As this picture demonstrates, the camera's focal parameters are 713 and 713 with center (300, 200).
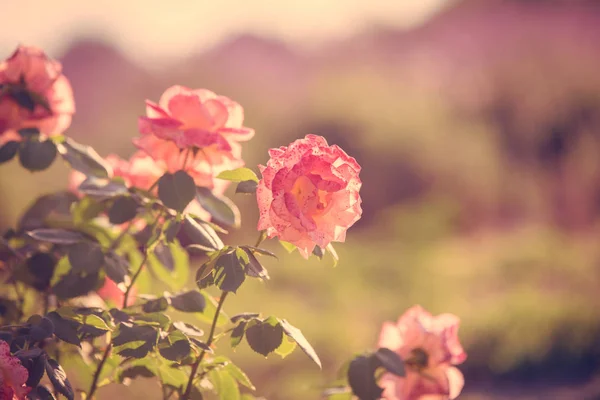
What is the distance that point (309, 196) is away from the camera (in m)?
0.59

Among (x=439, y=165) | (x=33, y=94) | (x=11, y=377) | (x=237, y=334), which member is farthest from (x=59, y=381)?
(x=439, y=165)

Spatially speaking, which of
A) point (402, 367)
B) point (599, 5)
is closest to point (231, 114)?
point (402, 367)

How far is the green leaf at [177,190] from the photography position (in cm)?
66

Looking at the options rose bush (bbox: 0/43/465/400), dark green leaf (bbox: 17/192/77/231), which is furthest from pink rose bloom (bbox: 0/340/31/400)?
dark green leaf (bbox: 17/192/77/231)

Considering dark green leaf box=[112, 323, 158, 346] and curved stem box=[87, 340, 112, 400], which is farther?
curved stem box=[87, 340, 112, 400]

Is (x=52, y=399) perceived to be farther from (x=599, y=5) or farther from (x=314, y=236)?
(x=599, y=5)

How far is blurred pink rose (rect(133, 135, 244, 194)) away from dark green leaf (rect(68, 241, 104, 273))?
11 centimetres

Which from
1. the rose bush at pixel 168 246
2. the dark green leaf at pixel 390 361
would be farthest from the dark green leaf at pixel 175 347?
the dark green leaf at pixel 390 361

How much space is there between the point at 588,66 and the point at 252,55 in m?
2.82

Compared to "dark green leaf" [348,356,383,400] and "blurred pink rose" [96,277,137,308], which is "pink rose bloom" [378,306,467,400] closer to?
"dark green leaf" [348,356,383,400]

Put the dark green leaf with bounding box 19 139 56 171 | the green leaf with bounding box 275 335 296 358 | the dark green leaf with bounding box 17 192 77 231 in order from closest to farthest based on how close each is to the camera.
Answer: the green leaf with bounding box 275 335 296 358 → the dark green leaf with bounding box 19 139 56 171 → the dark green leaf with bounding box 17 192 77 231

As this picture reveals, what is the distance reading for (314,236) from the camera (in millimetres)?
577

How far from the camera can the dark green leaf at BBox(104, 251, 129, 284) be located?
0.72 m

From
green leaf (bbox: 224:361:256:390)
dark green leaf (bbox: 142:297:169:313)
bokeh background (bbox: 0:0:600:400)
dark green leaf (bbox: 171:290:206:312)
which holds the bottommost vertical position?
green leaf (bbox: 224:361:256:390)
